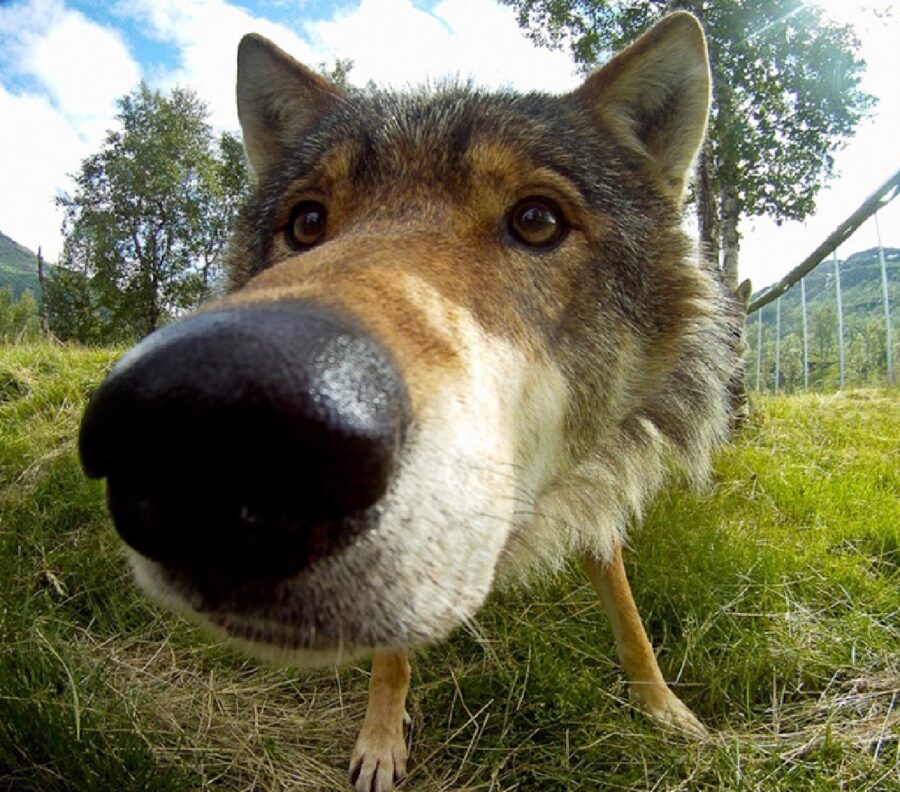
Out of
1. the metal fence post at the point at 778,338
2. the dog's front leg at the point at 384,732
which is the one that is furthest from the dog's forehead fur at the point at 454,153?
the metal fence post at the point at 778,338

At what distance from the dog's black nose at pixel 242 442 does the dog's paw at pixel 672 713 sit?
2.43 m

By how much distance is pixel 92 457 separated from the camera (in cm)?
111

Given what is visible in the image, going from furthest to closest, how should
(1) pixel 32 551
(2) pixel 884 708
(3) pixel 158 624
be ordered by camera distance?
(1) pixel 32 551, (3) pixel 158 624, (2) pixel 884 708

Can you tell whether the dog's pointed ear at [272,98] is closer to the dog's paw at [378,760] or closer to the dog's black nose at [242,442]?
the dog's black nose at [242,442]

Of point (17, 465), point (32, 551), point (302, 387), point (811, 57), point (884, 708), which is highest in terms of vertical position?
point (811, 57)

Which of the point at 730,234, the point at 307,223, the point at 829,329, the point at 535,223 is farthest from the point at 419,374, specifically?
the point at 829,329

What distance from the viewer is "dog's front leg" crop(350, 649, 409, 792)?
291cm

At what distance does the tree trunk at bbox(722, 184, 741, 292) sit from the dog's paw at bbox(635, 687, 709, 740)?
26.5ft

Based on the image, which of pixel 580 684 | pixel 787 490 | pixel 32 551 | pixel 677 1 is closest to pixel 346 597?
pixel 580 684

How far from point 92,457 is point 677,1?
407 inches

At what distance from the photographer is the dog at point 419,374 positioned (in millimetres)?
1045

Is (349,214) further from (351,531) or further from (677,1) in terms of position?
(677,1)

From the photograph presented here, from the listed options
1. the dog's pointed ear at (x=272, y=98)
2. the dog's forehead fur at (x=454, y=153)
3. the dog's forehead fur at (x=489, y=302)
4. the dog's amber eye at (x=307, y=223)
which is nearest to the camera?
the dog's forehead fur at (x=489, y=302)

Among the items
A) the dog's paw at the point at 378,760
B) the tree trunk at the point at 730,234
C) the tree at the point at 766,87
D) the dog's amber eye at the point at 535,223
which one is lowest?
the dog's paw at the point at 378,760
